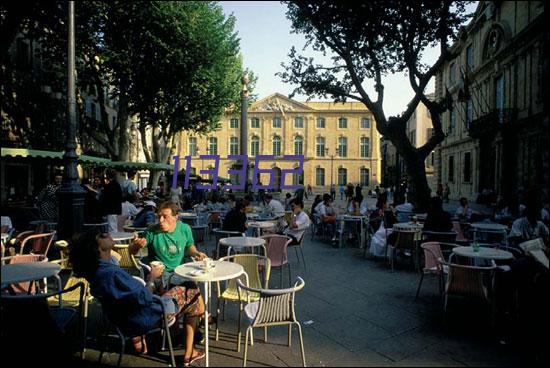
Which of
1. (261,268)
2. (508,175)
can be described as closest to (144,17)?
(261,268)

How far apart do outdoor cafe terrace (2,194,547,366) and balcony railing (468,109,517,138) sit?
51.1 feet

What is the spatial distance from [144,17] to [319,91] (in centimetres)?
906

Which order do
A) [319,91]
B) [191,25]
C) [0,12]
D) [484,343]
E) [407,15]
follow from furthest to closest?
[319,91] → [407,15] → [0,12] → [191,25] → [484,343]

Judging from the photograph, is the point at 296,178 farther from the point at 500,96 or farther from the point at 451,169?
the point at 500,96

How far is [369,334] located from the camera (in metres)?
3.82

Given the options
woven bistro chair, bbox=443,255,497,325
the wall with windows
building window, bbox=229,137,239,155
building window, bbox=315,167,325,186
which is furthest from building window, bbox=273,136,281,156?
woven bistro chair, bbox=443,255,497,325

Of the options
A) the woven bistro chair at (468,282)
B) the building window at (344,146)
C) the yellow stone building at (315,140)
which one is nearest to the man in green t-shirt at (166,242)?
the woven bistro chair at (468,282)

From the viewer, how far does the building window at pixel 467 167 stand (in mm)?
24312

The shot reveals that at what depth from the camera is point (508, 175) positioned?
19.2 m

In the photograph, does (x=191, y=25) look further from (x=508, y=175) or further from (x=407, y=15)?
(x=508, y=175)

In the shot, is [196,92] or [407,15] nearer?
[407,15]

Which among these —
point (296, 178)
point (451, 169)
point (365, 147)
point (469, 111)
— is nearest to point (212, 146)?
point (296, 178)

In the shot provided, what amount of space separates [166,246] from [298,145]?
165ft

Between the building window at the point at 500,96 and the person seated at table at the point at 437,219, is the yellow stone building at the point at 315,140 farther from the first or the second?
the person seated at table at the point at 437,219
